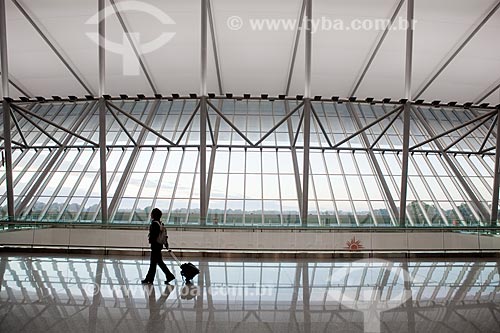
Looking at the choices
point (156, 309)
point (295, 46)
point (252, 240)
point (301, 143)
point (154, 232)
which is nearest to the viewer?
point (156, 309)

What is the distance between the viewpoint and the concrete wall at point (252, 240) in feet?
43.8

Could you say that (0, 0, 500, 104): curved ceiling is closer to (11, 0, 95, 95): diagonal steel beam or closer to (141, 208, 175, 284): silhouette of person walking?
(11, 0, 95, 95): diagonal steel beam

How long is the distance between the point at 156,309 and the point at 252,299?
5.44 feet

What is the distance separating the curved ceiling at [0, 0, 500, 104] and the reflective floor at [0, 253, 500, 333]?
14598 mm

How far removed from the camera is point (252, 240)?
44.0 feet

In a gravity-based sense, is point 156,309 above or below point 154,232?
below

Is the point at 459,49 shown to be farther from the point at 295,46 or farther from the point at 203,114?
the point at 203,114

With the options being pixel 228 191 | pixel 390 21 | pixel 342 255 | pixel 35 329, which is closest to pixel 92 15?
pixel 228 191

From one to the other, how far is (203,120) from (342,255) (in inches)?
344

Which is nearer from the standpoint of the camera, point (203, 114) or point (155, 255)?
point (155, 255)

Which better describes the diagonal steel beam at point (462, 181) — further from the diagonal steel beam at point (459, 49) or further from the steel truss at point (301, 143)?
the diagonal steel beam at point (459, 49)

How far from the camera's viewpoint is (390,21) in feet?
68.2

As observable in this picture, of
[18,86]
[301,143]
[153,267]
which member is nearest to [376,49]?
[301,143]

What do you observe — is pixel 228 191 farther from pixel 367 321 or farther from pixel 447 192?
pixel 367 321
